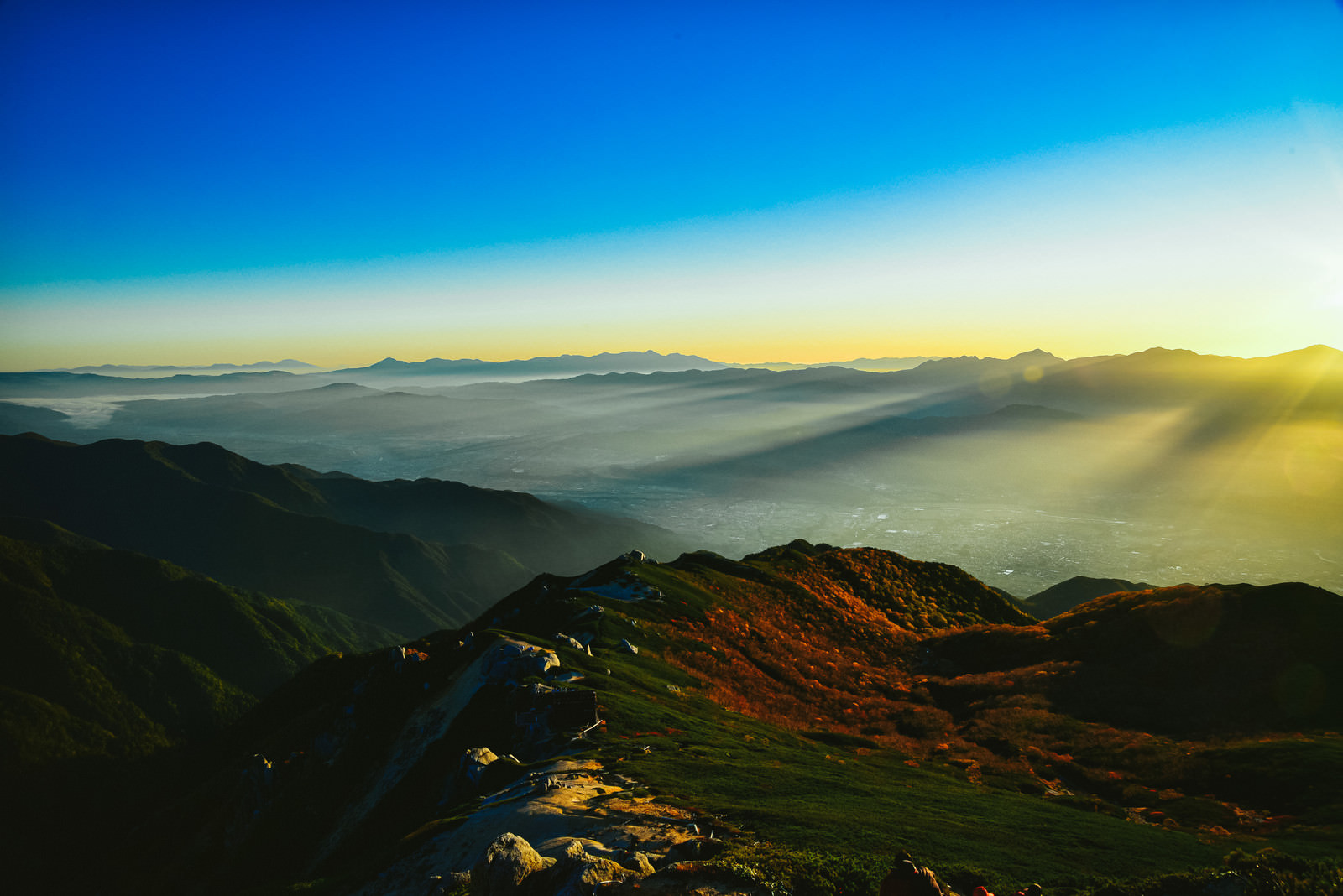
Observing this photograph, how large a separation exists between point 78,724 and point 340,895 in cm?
21297

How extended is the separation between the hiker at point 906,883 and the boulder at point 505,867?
1065 cm

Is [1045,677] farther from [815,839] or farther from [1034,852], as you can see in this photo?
[815,839]

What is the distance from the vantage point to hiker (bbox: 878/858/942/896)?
40.7 feet

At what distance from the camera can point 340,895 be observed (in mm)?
23438

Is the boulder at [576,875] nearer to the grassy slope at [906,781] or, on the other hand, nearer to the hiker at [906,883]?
the grassy slope at [906,781]

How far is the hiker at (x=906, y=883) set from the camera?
1239cm

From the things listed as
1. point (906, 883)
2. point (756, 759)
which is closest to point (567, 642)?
point (756, 759)

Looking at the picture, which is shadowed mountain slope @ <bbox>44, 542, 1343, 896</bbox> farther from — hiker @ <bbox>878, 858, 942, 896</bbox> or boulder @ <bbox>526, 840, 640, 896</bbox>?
hiker @ <bbox>878, 858, 942, 896</bbox>

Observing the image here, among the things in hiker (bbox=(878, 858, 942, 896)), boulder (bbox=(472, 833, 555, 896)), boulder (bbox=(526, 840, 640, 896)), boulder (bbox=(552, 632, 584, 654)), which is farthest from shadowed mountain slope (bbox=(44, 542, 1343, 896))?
hiker (bbox=(878, 858, 942, 896))

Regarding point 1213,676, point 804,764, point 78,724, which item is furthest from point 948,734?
point 78,724

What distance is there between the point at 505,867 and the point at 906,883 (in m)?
11.7

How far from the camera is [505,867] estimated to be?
17375mm

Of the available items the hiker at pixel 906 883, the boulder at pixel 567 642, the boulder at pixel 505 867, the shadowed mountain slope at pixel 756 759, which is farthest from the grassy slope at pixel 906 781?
the boulder at pixel 505 867

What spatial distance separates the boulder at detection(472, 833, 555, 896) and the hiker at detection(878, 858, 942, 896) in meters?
10.6
